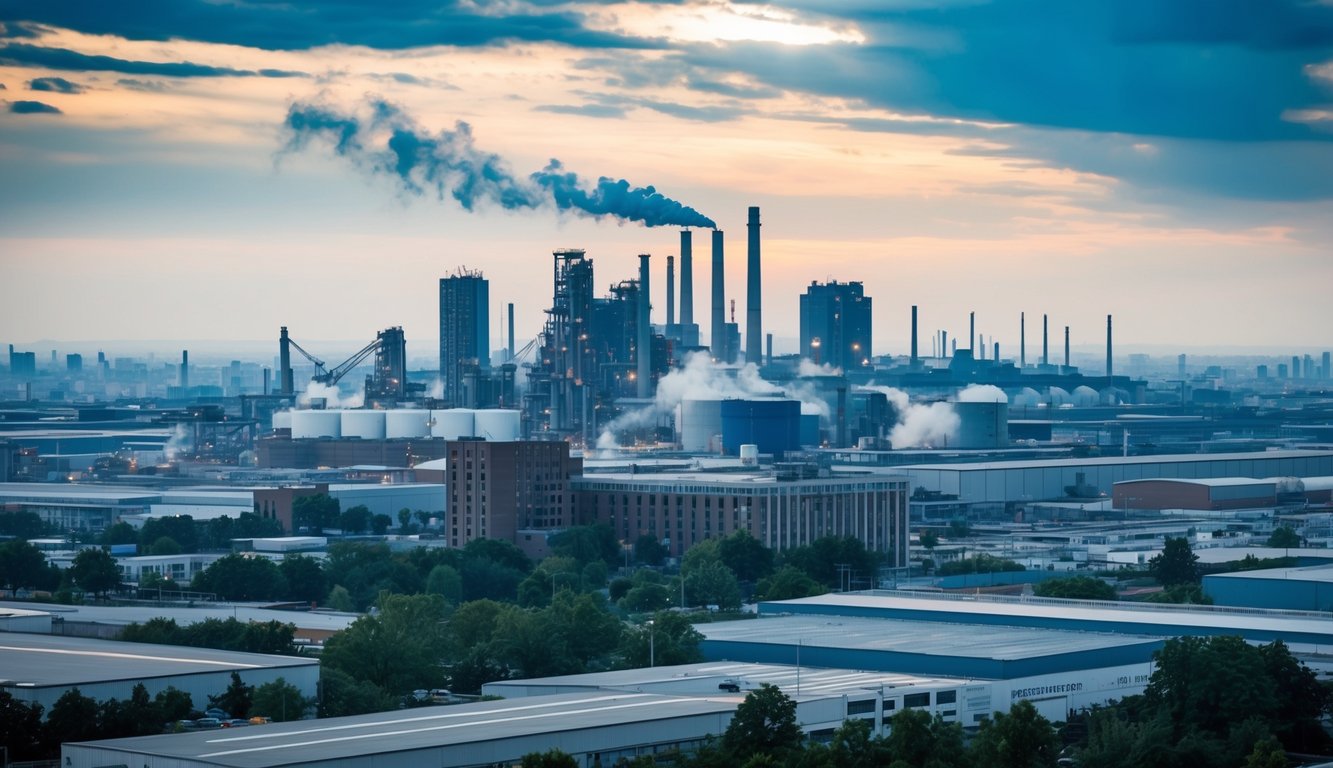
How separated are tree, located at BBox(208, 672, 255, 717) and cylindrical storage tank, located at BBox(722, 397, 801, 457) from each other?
5512 centimetres

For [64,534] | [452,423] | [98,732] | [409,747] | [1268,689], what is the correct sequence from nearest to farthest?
[409,747] → [98,732] → [1268,689] → [64,534] → [452,423]

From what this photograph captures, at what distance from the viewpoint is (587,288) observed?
291ft

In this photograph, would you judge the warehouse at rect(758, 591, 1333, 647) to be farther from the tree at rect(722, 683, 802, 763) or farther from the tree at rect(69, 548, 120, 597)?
the tree at rect(69, 548, 120, 597)

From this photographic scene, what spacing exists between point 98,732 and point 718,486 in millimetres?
33478

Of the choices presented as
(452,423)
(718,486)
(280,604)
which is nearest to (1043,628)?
(280,604)

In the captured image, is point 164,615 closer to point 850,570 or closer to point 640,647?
point 640,647

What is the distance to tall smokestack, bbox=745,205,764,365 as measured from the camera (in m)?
103

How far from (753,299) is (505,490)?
4721 cm

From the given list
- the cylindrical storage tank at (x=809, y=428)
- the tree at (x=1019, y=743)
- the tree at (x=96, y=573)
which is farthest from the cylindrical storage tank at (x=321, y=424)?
the tree at (x=1019, y=743)

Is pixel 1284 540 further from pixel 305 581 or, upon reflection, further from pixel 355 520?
pixel 355 520

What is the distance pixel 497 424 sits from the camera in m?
86.3

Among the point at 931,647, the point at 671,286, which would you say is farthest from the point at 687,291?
the point at 931,647

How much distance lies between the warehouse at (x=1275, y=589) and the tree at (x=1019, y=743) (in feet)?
56.7

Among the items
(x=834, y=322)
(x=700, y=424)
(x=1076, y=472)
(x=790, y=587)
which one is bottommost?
(x=790, y=587)
